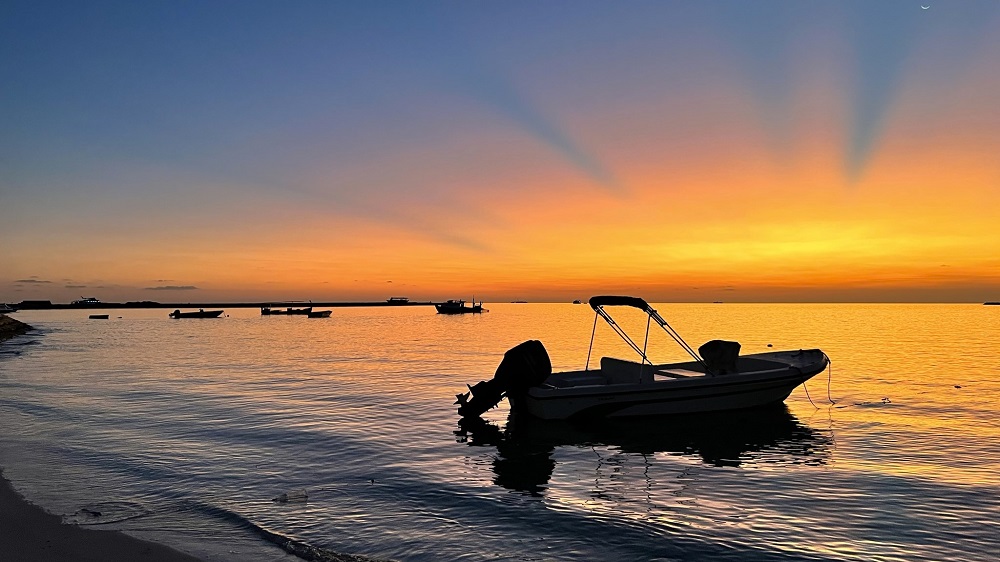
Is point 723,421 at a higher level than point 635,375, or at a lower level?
lower

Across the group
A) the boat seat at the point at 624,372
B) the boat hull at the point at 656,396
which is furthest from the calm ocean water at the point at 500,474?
the boat seat at the point at 624,372

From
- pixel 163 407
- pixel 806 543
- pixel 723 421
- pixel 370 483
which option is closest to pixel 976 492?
pixel 806 543

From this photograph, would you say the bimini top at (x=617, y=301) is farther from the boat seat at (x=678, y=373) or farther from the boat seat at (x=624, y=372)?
the boat seat at (x=678, y=373)

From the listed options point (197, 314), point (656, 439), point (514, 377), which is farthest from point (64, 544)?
point (197, 314)

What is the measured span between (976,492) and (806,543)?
611 centimetres

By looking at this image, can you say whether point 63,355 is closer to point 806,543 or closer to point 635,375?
point 635,375

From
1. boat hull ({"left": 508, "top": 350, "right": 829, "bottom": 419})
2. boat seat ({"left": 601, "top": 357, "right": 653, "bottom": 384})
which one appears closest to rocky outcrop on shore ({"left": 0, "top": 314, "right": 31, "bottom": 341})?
boat hull ({"left": 508, "top": 350, "right": 829, "bottom": 419})

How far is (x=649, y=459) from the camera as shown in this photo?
55.1 feet

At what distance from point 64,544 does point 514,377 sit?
1394cm

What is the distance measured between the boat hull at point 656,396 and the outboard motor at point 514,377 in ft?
1.30

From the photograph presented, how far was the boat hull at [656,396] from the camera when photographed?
20.6 m

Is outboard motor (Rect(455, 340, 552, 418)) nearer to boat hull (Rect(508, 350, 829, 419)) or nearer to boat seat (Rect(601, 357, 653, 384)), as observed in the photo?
boat hull (Rect(508, 350, 829, 419))

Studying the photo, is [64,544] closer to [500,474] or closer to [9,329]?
[500,474]

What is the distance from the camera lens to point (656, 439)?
62.8 feet
